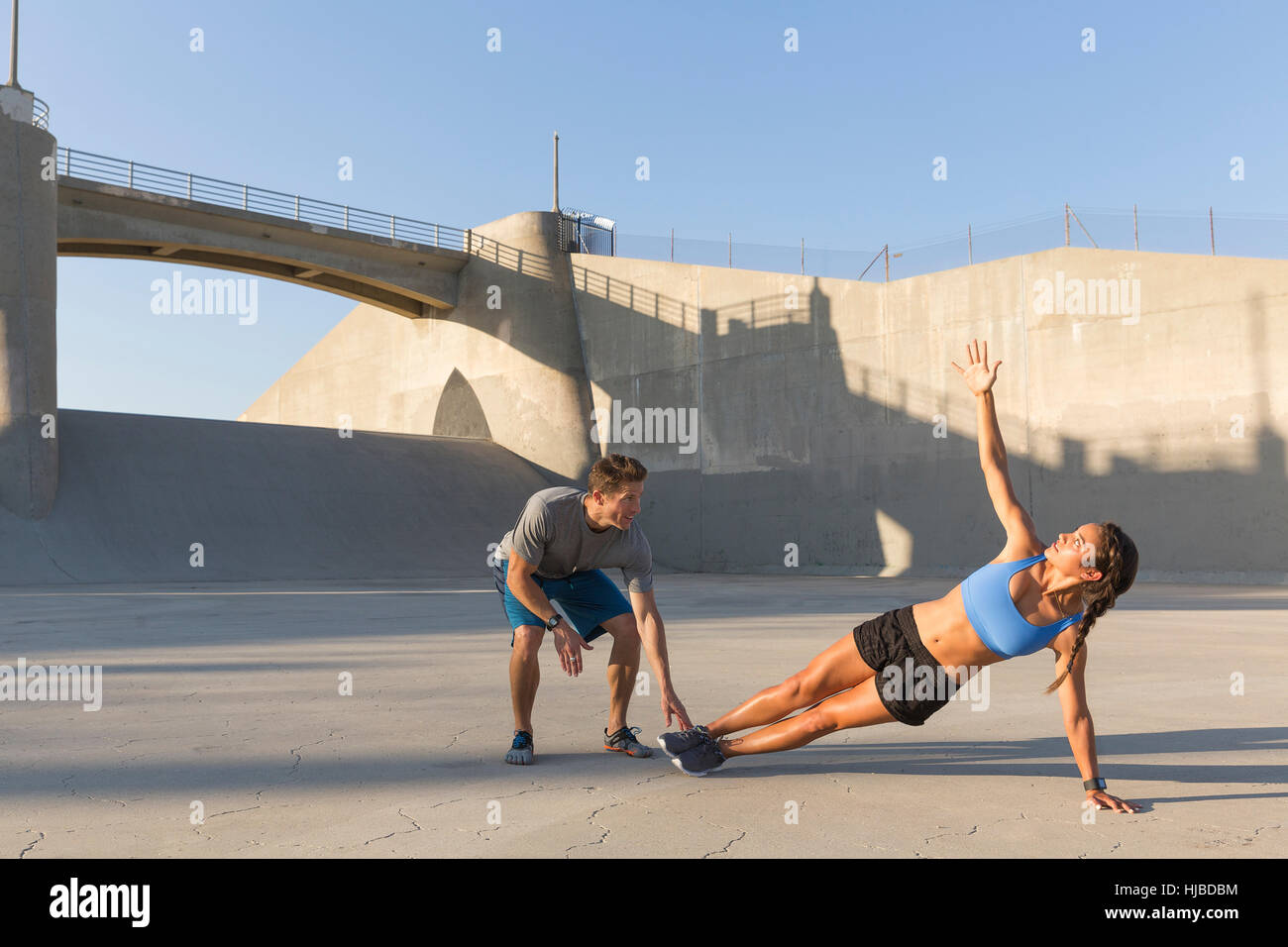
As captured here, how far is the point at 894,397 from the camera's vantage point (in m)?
24.8

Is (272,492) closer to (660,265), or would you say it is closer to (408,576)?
(408,576)

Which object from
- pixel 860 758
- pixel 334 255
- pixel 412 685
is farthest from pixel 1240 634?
pixel 334 255

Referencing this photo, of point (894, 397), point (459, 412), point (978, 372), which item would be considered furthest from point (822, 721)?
point (459, 412)

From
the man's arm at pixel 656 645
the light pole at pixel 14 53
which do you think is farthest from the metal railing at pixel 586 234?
the man's arm at pixel 656 645

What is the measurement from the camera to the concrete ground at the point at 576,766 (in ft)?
11.3

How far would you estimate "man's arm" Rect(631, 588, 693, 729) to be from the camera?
15.1ft

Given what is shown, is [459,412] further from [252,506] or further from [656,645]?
[656,645]

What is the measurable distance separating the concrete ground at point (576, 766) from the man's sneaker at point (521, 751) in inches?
2.3

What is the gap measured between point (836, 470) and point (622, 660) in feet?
70.1

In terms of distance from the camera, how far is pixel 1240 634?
10.2 metres

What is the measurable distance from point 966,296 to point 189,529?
18967mm

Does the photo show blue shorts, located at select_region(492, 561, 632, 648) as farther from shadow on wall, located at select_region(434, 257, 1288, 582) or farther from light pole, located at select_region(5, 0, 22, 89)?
light pole, located at select_region(5, 0, 22, 89)

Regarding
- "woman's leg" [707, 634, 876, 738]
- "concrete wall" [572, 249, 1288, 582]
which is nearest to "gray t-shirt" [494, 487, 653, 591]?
"woman's leg" [707, 634, 876, 738]

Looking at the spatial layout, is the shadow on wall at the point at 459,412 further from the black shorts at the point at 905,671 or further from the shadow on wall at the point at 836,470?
the black shorts at the point at 905,671
